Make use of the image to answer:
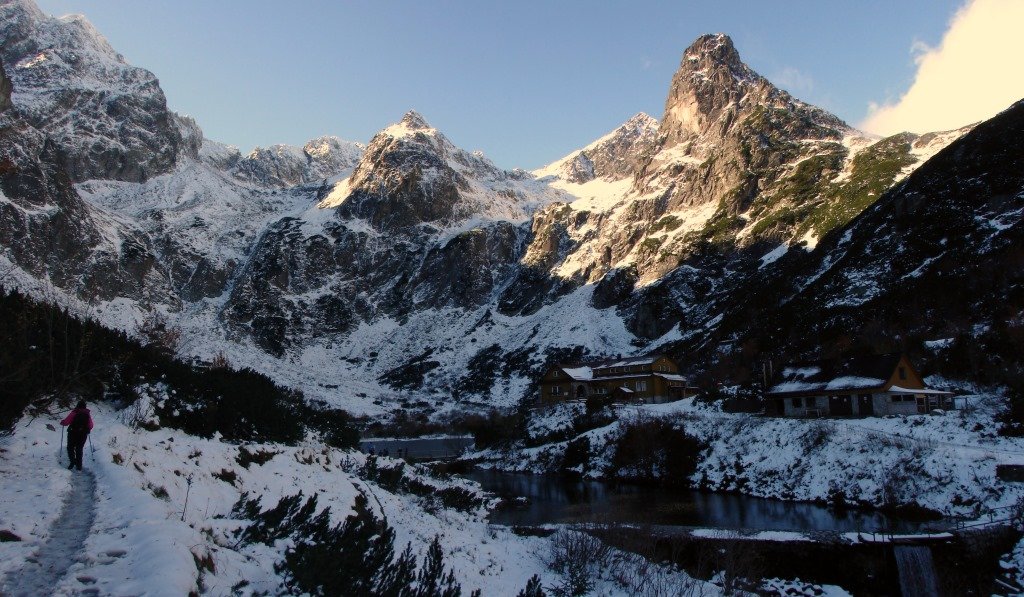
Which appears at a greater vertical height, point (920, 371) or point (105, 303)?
point (105, 303)

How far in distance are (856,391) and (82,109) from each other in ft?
753

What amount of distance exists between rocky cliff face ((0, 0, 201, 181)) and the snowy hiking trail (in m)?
205

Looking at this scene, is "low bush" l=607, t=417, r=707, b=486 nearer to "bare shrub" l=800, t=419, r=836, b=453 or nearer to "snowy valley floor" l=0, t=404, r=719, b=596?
"bare shrub" l=800, t=419, r=836, b=453

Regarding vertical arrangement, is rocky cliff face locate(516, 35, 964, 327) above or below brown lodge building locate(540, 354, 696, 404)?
above

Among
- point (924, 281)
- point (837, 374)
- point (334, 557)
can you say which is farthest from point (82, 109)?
point (924, 281)

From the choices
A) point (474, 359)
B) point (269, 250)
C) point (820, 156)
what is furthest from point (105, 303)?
point (820, 156)

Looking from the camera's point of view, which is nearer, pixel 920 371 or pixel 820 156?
pixel 920 371

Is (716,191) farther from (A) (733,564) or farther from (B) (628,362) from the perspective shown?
(A) (733,564)

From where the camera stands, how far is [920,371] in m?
45.3

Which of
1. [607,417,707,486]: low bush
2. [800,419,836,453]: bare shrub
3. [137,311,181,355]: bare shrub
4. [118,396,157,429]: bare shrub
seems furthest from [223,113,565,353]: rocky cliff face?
[118,396,157,429]: bare shrub

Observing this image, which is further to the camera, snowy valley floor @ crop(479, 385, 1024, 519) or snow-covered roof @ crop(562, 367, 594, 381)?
snow-covered roof @ crop(562, 367, 594, 381)

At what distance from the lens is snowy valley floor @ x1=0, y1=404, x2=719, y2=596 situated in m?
7.20

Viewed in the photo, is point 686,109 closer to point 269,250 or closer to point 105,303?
point 269,250

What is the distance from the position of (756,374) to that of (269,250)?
153 m
